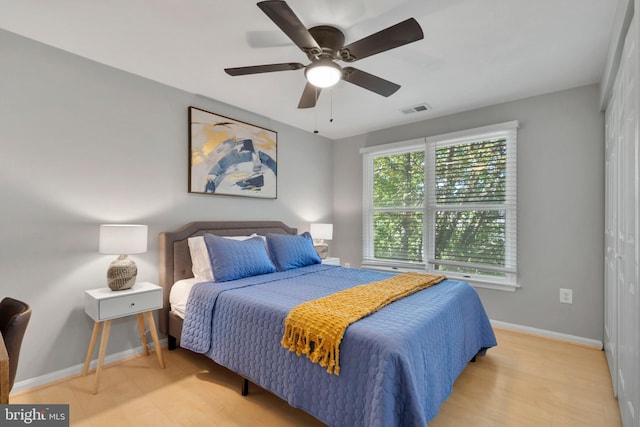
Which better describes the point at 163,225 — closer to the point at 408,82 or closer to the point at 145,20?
the point at 145,20

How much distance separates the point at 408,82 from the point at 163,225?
2.69m

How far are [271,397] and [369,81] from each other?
2.31m

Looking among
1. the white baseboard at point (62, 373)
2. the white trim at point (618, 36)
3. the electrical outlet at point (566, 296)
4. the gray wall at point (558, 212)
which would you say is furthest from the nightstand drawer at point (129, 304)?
the electrical outlet at point (566, 296)

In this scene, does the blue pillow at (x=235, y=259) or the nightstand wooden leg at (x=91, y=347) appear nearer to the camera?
the nightstand wooden leg at (x=91, y=347)

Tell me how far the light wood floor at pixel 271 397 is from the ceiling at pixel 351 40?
2.49 metres

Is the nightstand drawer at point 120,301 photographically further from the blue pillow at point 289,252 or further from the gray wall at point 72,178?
the blue pillow at point 289,252

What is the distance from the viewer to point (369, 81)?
220 cm

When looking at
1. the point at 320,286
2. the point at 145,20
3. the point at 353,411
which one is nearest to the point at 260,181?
the point at 320,286

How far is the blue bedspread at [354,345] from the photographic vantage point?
54.9 inches

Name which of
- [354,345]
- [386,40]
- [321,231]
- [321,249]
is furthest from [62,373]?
[386,40]

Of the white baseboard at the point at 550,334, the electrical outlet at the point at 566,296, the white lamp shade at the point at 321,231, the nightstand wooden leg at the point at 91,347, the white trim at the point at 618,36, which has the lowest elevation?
the white baseboard at the point at 550,334

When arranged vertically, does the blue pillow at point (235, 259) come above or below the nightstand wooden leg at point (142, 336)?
above

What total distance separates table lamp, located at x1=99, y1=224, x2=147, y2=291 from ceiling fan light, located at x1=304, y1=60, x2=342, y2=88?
1698 millimetres

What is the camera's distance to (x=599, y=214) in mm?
2861
